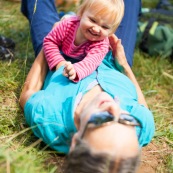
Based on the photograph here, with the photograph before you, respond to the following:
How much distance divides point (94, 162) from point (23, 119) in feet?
3.43

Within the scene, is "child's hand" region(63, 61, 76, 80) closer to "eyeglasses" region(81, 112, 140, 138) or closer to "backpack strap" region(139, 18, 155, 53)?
"eyeglasses" region(81, 112, 140, 138)

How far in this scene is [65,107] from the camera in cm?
240

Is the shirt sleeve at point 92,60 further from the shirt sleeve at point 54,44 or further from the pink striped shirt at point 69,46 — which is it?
the shirt sleeve at point 54,44

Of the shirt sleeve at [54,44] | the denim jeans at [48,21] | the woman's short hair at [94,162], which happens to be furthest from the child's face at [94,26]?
the woman's short hair at [94,162]

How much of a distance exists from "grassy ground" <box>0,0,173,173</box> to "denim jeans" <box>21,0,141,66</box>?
183mm

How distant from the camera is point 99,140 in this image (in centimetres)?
192

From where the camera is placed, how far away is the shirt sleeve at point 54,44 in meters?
2.81

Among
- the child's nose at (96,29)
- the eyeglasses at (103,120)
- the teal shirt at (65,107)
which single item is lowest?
the teal shirt at (65,107)

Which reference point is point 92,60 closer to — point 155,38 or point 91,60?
point 91,60

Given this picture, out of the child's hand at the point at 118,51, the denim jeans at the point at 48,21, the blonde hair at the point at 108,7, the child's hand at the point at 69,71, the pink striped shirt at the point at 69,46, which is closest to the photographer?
the child's hand at the point at 69,71

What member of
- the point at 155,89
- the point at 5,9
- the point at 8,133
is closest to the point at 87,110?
the point at 8,133

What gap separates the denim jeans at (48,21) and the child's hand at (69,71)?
0.73 m

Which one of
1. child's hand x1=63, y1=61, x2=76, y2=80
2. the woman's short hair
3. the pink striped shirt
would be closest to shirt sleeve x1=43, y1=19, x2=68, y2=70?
the pink striped shirt

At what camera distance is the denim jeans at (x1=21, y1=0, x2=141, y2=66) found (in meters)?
3.27
